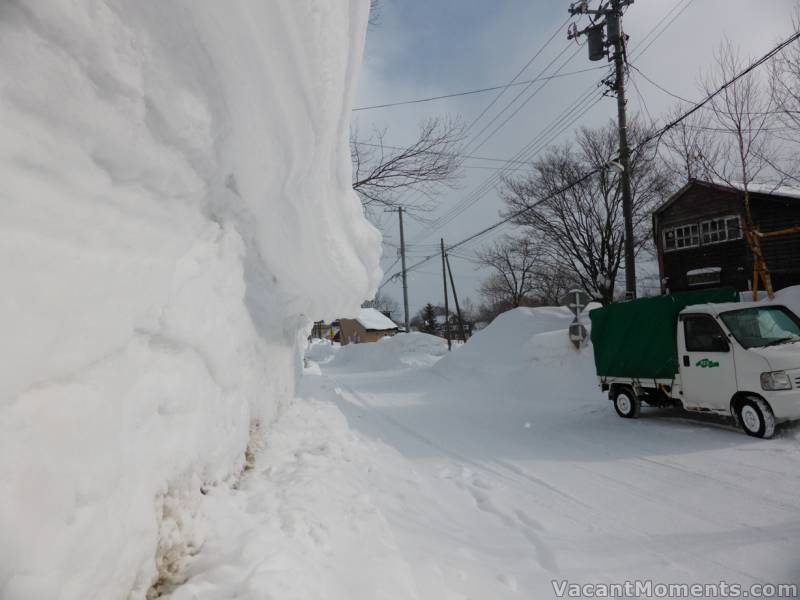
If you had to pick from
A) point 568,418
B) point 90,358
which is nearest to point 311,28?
point 90,358

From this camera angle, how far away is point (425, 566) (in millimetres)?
3096

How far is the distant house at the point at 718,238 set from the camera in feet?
64.8

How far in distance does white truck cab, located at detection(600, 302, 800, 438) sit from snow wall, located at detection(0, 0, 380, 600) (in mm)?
6152

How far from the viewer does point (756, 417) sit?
19.6 feet

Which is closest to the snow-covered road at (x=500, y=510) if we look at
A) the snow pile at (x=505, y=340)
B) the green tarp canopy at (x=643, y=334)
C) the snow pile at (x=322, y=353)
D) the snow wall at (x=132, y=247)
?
the snow wall at (x=132, y=247)

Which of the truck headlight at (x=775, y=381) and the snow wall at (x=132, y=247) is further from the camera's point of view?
the truck headlight at (x=775, y=381)

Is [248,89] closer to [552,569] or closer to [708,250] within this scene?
[552,569]

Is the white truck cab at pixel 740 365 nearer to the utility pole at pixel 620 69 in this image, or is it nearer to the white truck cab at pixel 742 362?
the white truck cab at pixel 742 362

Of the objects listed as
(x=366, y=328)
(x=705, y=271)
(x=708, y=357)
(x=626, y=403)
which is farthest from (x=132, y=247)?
(x=366, y=328)

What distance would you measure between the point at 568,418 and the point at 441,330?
164ft

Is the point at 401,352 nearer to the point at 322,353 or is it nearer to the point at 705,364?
the point at 322,353

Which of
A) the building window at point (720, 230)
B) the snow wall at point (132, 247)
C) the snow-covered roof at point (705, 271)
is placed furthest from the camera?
the snow-covered roof at point (705, 271)

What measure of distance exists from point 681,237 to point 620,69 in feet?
44.1

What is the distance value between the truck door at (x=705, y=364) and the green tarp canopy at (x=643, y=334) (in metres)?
0.21
